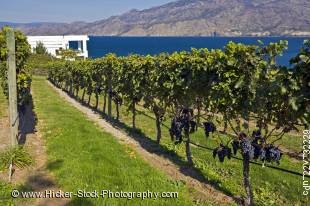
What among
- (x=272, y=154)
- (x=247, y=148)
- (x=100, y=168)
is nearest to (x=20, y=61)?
(x=100, y=168)

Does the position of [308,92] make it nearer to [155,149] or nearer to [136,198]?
[136,198]

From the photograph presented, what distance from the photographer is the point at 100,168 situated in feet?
44.8

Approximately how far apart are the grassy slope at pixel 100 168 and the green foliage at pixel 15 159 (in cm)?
79

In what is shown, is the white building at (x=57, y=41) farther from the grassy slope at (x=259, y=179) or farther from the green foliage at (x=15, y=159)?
the green foliage at (x=15, y=159)

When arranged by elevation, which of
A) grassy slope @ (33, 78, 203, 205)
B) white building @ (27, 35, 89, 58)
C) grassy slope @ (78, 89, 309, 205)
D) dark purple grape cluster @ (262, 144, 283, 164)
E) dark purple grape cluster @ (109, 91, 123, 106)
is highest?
white building @ (27, 35, 89, 58)

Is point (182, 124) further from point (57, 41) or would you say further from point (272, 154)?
point (57, 41)

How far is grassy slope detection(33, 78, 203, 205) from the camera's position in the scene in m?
11.9

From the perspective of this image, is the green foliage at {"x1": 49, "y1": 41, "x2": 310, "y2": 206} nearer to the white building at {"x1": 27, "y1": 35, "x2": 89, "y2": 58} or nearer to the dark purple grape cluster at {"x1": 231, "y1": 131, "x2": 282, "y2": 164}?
the dark purple grape cluster at {"x1": 231, "y1": 131, "x2": 282, "y2": 164}

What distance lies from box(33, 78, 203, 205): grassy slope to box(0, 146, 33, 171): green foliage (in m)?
0.79

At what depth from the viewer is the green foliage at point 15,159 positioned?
14.1m

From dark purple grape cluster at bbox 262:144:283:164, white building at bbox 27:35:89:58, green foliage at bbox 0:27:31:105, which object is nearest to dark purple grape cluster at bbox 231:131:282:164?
dark purple grape cluster at bbox 262:144:283:164

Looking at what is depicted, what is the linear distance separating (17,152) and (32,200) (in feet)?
11.4

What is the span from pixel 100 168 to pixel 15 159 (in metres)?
2.86

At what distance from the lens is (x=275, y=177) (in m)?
15.5
